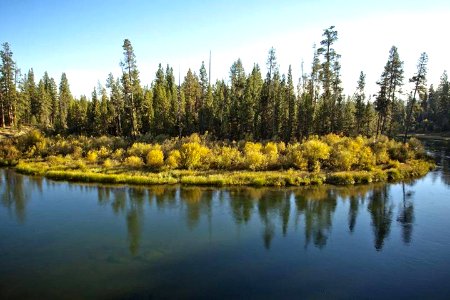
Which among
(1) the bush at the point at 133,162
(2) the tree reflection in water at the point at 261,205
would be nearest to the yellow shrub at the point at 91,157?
(1) the bush at the point at 133,162

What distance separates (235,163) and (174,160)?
664 centimetres

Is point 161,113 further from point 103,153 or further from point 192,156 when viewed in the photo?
point 192,156

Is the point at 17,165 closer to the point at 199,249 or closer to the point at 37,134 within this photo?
the point at 37,134

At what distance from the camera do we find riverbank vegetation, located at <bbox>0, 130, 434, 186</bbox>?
1384 inches

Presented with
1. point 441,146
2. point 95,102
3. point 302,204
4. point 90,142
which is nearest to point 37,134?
point 90,142

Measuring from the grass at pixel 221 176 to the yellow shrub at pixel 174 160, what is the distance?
1.65 meters

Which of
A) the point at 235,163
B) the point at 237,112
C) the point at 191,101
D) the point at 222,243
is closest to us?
the point at 222,243

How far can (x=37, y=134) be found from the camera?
51.0 metres

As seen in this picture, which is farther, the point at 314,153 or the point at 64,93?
the point at 64,93

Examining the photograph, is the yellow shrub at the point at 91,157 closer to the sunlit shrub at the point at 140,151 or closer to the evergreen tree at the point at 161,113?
the sunlit shrub at the point at 140,151

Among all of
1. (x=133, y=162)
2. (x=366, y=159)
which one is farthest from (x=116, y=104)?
(x=366, y=159)

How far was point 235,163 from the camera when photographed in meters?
39.6

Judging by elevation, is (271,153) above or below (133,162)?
above

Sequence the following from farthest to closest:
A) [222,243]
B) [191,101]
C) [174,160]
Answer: [191,101]
[174,160]
[222,243]
